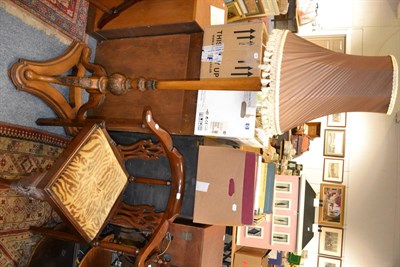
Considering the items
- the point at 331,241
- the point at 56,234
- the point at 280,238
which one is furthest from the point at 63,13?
the point at 331,241

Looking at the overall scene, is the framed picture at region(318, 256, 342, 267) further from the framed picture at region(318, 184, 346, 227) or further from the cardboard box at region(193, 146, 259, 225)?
the cardboard box at region(193, 146, 259, 225)

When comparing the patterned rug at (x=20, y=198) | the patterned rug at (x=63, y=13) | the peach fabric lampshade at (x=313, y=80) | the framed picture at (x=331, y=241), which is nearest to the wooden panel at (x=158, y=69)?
the patterned rug at (x=63, y=13)

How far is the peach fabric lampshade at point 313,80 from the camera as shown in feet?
4.26

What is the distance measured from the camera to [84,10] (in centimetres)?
207

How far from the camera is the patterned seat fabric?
4.58 ft

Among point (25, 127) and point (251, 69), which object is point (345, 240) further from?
point (25, 127)

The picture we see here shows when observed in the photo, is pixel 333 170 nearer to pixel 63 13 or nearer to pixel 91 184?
pixel 91 184

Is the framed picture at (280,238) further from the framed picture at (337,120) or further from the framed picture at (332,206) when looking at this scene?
the framed picture at (337,120)

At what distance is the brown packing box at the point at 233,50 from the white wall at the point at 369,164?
2538mm

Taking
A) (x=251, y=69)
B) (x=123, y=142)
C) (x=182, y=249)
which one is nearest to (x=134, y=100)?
(x=123, y=142)

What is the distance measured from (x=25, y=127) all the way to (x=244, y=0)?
200 cm

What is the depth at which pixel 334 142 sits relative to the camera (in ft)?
12.7

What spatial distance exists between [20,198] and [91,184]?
521 millimetres

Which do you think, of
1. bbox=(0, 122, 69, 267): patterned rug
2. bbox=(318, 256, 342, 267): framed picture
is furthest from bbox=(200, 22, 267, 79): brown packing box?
bbox=(318, 256, 342, 267): framed picture
